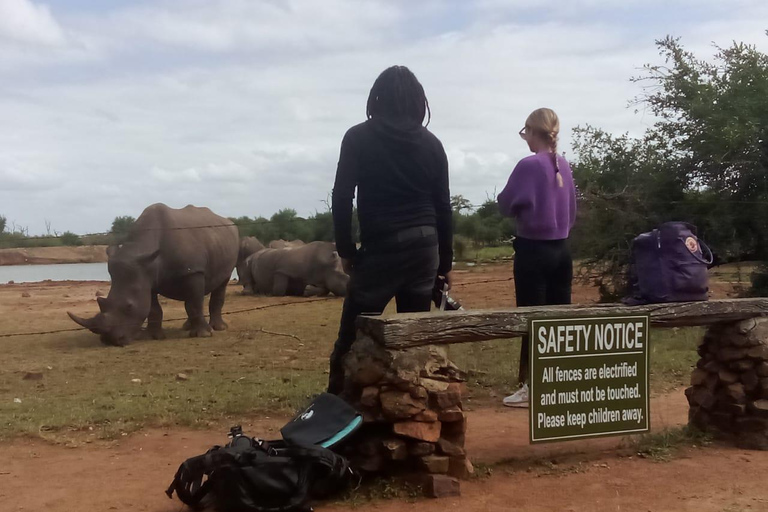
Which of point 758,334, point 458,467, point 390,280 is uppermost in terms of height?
point 390,280

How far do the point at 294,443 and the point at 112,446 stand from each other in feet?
6.48

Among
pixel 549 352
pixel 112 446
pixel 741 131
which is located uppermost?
pixel 741 131

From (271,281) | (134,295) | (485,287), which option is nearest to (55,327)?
(134,295)

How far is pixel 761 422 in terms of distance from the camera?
5.09 meters

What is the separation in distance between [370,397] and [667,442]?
7.12ft

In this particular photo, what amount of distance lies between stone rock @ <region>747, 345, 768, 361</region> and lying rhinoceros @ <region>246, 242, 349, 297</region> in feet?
43.6

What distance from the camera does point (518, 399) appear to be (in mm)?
6504

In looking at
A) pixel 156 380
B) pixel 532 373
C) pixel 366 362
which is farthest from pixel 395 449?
pixel 156 380

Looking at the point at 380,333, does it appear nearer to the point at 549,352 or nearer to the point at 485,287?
the point at 549,352

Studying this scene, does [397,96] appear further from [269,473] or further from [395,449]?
[269,473]

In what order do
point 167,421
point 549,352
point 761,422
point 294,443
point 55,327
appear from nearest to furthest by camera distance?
1. point 294,443
2. point 549,352
3. point 761,422
4. point 167,421
5. point 55,327

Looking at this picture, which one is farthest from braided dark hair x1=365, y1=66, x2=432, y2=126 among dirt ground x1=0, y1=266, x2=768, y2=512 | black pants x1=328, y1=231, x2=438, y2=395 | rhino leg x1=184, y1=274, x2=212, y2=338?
rhino leg x1=184, y1=274, x2=212, y2=338

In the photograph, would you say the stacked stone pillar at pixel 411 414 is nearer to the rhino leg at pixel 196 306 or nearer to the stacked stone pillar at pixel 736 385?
the stacked stone pillar at pixel 736 385

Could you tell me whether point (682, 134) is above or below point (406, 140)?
above
